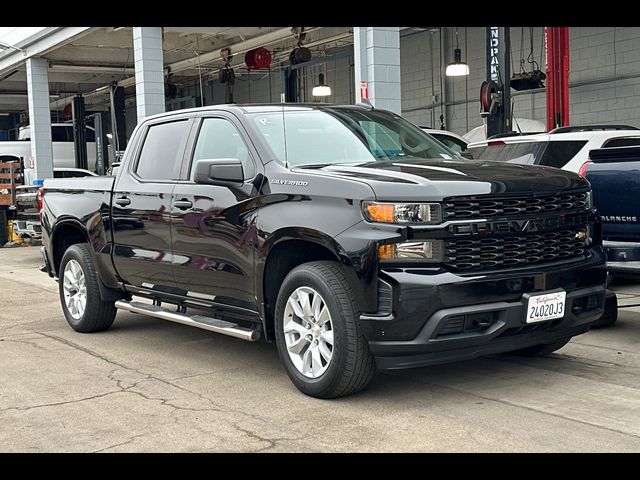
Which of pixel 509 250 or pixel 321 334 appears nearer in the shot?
pixel 509 250

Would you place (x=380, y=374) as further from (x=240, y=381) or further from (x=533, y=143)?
(x=533, y=143)

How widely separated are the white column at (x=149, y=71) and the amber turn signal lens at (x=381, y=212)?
11628mm

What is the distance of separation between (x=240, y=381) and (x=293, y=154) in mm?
1573

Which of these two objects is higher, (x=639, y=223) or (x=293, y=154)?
(x=293, y=154)

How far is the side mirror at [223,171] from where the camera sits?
565 centimetres

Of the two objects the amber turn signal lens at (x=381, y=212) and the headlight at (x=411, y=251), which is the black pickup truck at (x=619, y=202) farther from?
the amber turn signal lens at (x=381, y=212)

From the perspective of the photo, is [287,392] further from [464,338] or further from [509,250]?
[509,250]

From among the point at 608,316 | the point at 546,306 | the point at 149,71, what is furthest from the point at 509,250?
the point at 149,71

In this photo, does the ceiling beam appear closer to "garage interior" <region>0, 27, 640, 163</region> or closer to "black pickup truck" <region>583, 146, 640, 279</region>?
"garage interior" <region>0, 27, 640, 163</region>

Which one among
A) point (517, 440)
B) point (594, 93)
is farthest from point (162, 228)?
point (594, 93)

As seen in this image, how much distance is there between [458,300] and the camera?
4805 mm

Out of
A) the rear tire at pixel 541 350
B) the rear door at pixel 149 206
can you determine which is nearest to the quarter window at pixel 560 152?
the rear tire at pixel 541 350

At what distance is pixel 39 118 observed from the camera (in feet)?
73.9

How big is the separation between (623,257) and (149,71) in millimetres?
11514
